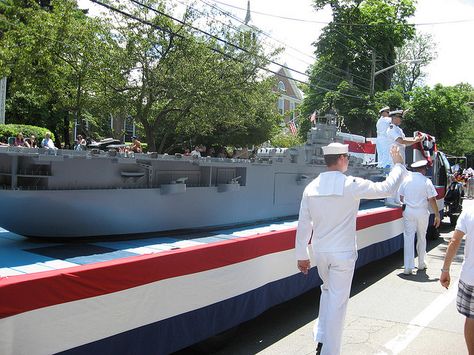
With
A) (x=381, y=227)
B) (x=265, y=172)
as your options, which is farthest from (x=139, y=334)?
(x=381, y=227)

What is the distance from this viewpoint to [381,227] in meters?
7.67

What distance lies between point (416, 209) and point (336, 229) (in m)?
4.38

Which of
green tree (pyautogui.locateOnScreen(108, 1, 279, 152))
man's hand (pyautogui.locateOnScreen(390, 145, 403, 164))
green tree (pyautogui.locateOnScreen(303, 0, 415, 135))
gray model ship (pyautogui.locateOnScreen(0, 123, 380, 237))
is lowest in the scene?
gray model ship (pyautogui.locateOnScreen(0, 123, 380, 237))

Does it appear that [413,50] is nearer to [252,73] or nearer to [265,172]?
[252,73]

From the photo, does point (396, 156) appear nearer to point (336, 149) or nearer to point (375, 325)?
point (336, 149)

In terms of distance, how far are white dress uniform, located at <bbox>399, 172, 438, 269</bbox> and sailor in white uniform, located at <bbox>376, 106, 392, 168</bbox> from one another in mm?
2481

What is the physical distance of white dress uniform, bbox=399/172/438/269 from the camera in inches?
300

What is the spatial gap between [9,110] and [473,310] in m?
24.7

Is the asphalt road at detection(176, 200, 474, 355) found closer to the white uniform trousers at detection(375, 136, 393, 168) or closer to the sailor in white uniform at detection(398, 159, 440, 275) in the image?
the sailor in white uniform at detection(398, 159, 440, 275)

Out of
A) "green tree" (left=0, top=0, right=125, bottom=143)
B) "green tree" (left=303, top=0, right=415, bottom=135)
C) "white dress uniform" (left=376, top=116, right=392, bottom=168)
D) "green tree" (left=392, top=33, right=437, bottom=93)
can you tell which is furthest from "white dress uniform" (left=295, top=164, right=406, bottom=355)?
"green tree" (left=392, top=33, right=437, bottom=93)

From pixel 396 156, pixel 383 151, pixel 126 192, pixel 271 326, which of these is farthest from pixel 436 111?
pixel 126 192

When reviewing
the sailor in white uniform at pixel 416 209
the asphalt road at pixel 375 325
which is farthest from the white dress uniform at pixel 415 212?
the asphalt road at pixel 375 325

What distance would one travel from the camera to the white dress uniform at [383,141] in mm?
10383

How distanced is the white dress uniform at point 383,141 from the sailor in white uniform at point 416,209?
7.61 ft
